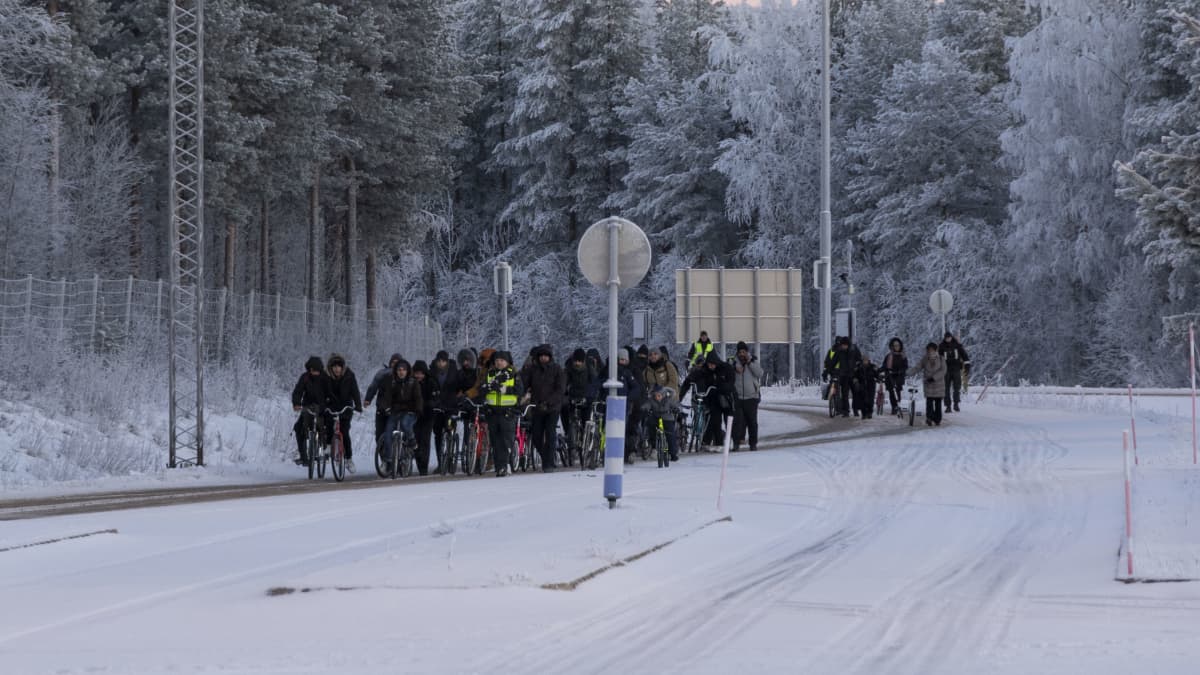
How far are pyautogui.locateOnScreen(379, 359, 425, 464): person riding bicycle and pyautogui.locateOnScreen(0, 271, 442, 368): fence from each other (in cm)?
890

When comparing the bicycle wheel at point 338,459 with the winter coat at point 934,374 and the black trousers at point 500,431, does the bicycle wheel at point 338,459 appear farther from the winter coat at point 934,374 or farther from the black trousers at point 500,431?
the winter coat at point 934,374

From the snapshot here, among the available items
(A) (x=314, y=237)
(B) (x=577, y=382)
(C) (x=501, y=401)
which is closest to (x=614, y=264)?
(C) (x=501, y=401)

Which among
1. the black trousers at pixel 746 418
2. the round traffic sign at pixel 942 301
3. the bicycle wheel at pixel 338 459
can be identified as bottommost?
the bicycle wheel at pixel 338 459

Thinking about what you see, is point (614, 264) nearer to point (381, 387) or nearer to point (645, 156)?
point (381, 387)

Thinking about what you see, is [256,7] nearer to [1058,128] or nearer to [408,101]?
[408,101]

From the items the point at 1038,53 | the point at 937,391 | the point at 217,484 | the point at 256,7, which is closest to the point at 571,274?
the point at 1038,53

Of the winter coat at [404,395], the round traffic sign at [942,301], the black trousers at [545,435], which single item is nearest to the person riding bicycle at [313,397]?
the winter coat at [404,395]

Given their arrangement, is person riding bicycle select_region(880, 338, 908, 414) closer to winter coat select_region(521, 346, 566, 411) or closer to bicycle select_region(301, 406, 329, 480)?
winter coat select_region(521, 346, 566, 411)

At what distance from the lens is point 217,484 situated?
80.7 feet

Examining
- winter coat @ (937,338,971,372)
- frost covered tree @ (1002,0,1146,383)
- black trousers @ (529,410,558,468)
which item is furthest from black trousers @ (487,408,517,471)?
frost covered tree @ (1002,0,1146,383)

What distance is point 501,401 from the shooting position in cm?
2472

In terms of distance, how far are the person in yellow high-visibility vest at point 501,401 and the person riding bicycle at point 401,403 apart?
93 centimetres

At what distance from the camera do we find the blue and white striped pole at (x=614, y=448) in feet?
57.2

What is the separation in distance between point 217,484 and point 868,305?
162 feet
